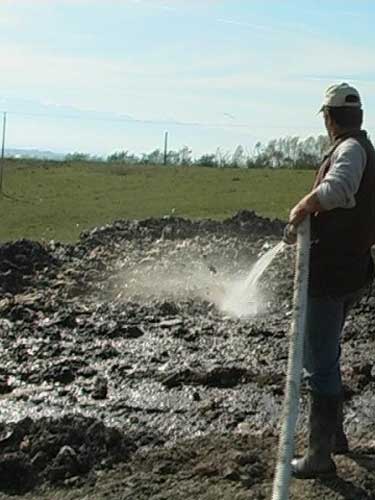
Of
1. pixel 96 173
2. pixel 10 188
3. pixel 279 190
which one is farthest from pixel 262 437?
pixel 96 173

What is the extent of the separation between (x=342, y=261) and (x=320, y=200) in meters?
0.45

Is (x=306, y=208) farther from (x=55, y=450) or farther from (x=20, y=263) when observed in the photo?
(x=20, y=263)

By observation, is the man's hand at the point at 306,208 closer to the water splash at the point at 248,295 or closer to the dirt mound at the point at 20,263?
the water splash at the point at 248,295

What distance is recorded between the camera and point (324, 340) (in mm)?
Answer: 6609

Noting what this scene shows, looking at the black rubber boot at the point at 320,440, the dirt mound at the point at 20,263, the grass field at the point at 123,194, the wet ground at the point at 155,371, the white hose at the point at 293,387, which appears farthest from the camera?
the grass field at the point at 123,194

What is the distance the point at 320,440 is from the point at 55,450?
1805 millimetres

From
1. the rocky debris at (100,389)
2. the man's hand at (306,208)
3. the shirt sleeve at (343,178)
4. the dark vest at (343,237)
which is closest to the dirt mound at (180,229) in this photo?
the rocky debris at (100,389)

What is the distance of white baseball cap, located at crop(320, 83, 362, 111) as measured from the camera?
21.1ft

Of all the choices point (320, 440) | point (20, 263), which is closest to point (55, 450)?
point (320, 440)

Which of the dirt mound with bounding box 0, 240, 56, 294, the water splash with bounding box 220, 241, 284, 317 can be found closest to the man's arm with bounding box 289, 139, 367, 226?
the water splash with bounding box 220, 241, 284, 317

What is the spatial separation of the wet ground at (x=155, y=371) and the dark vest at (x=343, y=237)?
1.15 m

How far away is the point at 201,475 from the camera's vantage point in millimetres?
7039

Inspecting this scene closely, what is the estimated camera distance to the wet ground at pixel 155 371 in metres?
7.14

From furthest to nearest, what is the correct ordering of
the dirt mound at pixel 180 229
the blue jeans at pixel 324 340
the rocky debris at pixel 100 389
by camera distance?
the dirt mound at pixel 180 229
the rocky debris at pixel 100 389
the blue jeans at pixel 324 340
